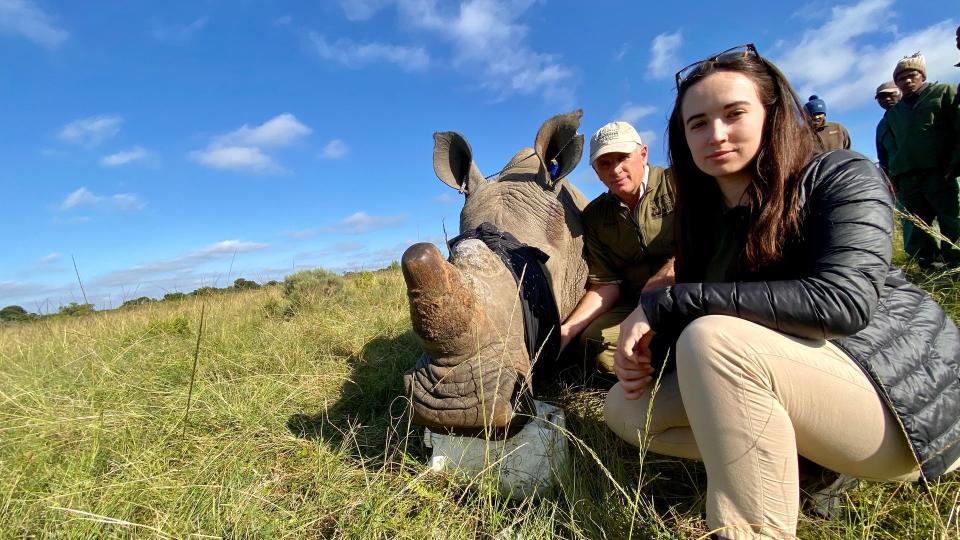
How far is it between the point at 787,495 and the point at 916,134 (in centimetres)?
632

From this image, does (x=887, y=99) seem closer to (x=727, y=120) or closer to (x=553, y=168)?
(x=553, y=168)

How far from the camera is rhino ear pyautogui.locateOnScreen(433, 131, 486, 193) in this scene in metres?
4.59

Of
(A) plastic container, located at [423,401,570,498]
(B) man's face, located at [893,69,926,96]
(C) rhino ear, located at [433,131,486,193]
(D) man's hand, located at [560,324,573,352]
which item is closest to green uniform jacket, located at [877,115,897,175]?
(B) man's face, located at [893,69,926,96]

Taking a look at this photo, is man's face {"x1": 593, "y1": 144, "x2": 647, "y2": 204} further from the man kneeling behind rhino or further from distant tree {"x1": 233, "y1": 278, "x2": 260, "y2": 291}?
distant tree {"x1": 233, "y1": 278, "x2": 260, "y2": 291}

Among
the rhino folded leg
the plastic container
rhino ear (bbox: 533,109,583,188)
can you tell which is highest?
rhino ear (bbox: 533,109,583,188)

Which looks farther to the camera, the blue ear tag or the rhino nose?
the blue ear tag

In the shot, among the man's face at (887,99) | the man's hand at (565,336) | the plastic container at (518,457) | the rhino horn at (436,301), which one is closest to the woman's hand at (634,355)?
the plastic container at (518,457)

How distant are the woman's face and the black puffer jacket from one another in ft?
0.83

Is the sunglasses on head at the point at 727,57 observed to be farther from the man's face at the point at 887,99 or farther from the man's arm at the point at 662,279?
the man's face at the point at 887,99

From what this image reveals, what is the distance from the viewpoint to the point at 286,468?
120 inches

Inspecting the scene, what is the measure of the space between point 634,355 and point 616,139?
6.40 ft

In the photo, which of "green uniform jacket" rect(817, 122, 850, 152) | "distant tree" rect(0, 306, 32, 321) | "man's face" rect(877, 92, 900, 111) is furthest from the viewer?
"distant tree" rect(0, 306, 32, 321)

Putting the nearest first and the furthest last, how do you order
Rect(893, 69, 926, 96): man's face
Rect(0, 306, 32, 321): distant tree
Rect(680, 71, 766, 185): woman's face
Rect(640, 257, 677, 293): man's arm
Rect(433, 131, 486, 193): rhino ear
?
Rect(680, 71, 766, 185): woman's face
Rect(640, 257, 677, 293): man's arm
Rect(433, 131, 486, 193): rhino ear
Rect(893, 69, 926, 96): man's face
Rect(0, 306, 32, 321): distant tree

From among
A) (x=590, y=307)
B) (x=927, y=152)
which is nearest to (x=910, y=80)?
(x=927, y=152)
